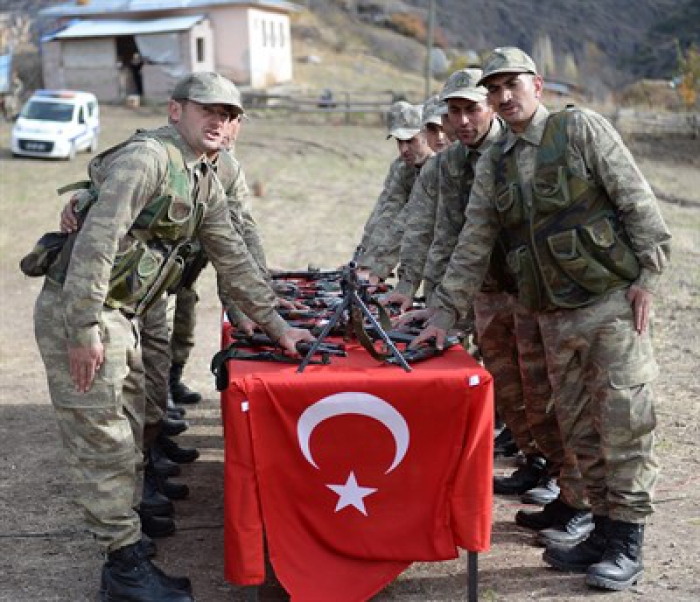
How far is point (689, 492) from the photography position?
6.04 metres

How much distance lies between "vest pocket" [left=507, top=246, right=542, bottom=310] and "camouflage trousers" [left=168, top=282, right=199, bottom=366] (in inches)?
131

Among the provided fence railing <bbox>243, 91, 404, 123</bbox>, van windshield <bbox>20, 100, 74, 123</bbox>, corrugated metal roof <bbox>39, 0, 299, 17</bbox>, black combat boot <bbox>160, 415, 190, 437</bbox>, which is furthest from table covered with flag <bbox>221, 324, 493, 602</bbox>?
corrugated metal roof <bbox>39, 0, 299, 17</bbox>

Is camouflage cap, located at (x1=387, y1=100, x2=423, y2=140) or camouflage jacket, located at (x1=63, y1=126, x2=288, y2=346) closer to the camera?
camouflage jacket, located at (x1=63, y1=126, x2=288, y2=346)

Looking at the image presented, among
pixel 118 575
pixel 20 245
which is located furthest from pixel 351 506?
pixel 20 245

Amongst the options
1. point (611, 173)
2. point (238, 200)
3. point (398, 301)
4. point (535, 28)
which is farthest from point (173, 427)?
point (535, 28)

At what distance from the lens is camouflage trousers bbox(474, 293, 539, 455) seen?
598 centimetres

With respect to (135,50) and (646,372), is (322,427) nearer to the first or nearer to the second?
(646,372)

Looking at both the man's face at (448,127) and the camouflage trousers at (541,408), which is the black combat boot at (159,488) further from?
the man's face at (448,127)

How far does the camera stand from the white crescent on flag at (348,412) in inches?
172

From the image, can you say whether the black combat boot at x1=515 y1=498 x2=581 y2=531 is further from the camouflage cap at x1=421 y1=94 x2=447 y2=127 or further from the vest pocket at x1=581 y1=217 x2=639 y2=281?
the camouflage cap at x1=421 y1=94 x2=447 y2=127

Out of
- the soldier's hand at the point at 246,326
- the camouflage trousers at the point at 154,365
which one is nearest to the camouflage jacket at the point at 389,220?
the camouflage trousers at the point at 154,365

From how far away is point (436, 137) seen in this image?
6.90 metres

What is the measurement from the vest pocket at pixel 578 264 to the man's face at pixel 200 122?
4.68ft

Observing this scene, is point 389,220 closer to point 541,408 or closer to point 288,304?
point 288,304
